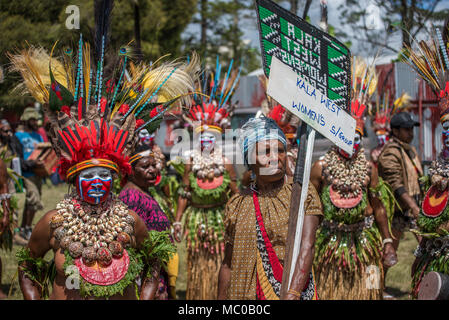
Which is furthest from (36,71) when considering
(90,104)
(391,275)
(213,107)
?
(391,275)

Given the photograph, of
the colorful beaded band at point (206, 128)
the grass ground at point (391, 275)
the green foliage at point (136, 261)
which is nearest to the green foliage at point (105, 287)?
the green foliage at point (136, 261)

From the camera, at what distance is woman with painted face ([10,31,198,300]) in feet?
11.3

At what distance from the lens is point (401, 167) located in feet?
24.0

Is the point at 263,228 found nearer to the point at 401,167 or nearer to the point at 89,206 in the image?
the point at 89,206

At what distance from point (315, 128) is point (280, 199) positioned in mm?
723

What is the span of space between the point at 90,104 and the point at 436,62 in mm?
2841

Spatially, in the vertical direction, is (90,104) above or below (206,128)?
below

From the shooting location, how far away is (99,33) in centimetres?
383

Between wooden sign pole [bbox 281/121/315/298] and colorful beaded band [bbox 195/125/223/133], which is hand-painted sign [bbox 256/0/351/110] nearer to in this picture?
wooden sign pole [bbox 281/121/315/298]

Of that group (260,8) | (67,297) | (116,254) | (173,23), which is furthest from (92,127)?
(173,23)

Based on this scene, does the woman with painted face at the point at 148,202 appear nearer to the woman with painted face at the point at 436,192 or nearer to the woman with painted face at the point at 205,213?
the woman with painted face at the point at 205,213

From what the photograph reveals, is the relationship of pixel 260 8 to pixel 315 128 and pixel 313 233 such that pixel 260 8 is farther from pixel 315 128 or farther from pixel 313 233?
pixel 313 233

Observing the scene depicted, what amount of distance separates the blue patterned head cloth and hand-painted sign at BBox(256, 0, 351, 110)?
57cm

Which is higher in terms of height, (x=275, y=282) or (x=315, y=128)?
(x=315, y=128)
